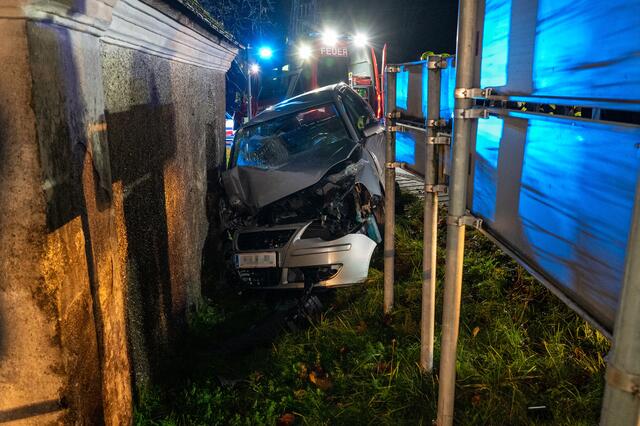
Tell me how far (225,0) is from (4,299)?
2345cm

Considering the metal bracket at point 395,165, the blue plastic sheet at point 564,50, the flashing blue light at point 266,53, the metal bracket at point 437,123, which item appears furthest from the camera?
the flashing blue light at point 266,53

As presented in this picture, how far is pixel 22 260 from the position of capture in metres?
1.94

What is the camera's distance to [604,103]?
53.4 inches

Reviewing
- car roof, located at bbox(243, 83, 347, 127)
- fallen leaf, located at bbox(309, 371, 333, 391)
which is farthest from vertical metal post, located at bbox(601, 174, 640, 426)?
car roof, located at bbox(243, 83, 347, 127)

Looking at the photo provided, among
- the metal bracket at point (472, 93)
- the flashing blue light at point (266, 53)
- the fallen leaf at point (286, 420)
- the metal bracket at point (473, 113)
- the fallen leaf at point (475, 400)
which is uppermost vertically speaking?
the flashing blue light at point (266, 53)

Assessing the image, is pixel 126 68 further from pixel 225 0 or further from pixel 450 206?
pixel 225 0

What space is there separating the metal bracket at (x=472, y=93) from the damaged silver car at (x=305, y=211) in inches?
104

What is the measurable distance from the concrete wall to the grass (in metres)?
0.56

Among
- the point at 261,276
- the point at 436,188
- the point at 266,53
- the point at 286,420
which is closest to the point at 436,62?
the point at 436,188

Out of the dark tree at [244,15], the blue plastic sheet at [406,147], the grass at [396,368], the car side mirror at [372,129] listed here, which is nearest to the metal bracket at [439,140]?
the blue plastic sheet at [406,147]

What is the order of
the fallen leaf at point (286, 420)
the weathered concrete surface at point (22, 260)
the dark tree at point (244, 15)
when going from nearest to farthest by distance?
the weathered concrete surface at point (22, 260) < the fallen leaf at point (286, 420) < the dark tree at point (244, 15)

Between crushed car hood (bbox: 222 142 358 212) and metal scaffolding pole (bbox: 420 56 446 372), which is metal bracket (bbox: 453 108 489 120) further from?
crushed car hood (bbox: 222 142 358 212)

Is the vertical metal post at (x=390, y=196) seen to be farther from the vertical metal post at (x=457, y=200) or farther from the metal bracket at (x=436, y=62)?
the vertical metal post at (x=457, y=200)

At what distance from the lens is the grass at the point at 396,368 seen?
9.74 feet
